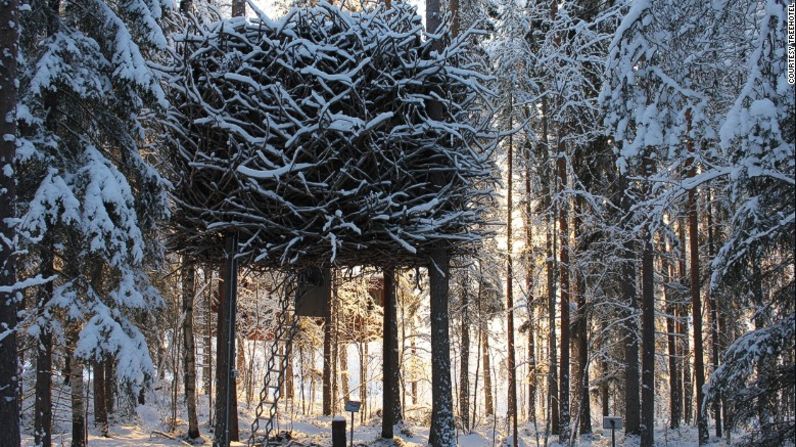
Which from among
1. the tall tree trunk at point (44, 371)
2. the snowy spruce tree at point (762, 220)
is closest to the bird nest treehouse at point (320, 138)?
the tall tree trunk at point (44, 371)

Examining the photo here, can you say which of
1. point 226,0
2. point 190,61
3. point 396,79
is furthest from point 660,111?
point 226,0

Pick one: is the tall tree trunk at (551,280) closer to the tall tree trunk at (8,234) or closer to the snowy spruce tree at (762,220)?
the snowy spruce tree at (762,220)

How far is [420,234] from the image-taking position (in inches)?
337

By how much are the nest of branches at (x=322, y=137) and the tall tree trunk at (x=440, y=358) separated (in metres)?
0.49

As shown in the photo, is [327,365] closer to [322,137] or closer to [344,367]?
[344,367]

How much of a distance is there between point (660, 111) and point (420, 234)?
3346 millimetres

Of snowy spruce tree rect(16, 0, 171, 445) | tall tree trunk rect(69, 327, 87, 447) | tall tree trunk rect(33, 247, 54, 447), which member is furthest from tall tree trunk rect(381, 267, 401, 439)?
tall tree trunk rect(33, 247, 54, 447)

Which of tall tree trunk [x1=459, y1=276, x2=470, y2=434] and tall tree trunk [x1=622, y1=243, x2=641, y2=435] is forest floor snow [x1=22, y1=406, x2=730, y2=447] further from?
tall tree trunk [x1=459, y1=276, x2=470, y2=434]

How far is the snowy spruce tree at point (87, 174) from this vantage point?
8.45m

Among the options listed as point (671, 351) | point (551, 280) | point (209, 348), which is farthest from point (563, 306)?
point (209, 348)

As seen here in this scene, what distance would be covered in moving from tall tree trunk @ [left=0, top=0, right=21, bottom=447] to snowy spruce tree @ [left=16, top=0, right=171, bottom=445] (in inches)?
65.3

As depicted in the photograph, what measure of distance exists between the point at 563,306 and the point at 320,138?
7.95 meters

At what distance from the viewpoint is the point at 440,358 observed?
9156mm

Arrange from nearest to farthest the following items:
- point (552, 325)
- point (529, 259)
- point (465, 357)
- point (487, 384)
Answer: point (552, 325), point (529, 259), point (465, 357), point (487, 384)
